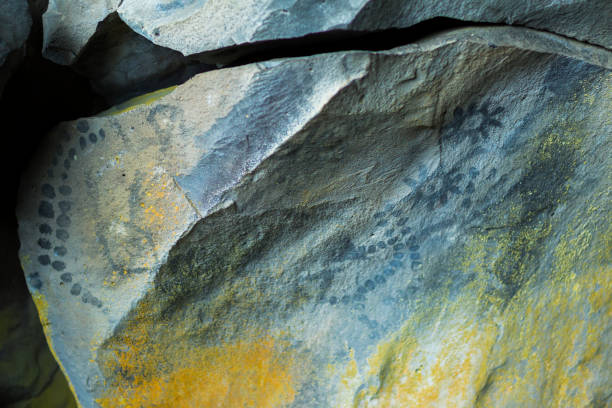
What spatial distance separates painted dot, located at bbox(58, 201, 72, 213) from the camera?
86cm

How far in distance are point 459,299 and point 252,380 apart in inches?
17.2

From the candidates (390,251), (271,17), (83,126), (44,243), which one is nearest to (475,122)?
(390,251)

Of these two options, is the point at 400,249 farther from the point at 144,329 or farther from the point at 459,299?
the point at 144,329

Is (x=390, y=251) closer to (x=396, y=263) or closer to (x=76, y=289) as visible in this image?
(x=396, y=263)

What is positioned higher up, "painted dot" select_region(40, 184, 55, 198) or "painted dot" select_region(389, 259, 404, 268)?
"painted dot" select_region(40, 184, 55, 198)

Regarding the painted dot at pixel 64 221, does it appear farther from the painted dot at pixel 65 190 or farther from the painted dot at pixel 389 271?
the painted dot at pixel 389 271

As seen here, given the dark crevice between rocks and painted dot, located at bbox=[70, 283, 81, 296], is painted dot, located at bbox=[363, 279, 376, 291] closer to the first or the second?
the dark crevice between rocks

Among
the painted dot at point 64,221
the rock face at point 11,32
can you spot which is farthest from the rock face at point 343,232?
the rock face at point 11,32

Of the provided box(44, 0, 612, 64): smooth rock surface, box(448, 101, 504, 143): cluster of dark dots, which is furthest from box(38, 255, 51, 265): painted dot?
box(448, 101, 504, 143): cluster of dark dots

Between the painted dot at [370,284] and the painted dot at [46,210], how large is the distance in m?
0.59

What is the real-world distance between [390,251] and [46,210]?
633mm

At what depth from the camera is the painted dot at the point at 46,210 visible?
873 mm

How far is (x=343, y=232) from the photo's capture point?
898 millimetres

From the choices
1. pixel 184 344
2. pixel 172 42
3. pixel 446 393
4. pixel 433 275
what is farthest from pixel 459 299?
pixel 172 42
